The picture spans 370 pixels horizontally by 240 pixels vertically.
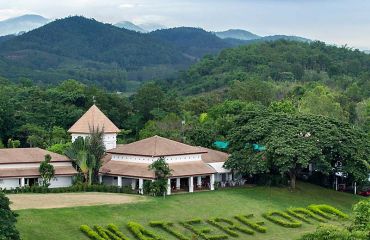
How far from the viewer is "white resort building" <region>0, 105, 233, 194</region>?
144 feet

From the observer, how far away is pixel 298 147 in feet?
149

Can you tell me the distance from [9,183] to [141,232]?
11840mm

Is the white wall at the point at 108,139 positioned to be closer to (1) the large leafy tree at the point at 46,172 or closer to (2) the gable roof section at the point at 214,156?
(1) the large leafy tree at the point at 46,172

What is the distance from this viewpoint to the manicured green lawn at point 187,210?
34.5 m

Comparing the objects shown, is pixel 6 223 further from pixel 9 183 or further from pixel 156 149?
pixel 156 149

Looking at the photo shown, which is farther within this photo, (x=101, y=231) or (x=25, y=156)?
(x=25, y=156)

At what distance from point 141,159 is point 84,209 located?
8.79 meters

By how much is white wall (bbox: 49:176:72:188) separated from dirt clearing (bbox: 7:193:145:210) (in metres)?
2.89

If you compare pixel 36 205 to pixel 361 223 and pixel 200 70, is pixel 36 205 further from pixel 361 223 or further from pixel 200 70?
pixel 200 70

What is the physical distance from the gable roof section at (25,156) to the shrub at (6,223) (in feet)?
52.8

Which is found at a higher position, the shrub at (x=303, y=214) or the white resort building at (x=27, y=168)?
the white resort building at (x=27, y=168)

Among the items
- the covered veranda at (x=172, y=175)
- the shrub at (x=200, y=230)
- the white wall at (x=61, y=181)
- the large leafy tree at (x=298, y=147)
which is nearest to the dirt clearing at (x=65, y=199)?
the covered veranda at (x=172, y=175)

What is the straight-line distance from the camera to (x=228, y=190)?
1821 inches

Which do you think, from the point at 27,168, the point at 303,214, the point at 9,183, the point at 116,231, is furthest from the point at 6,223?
the point at 303,214
